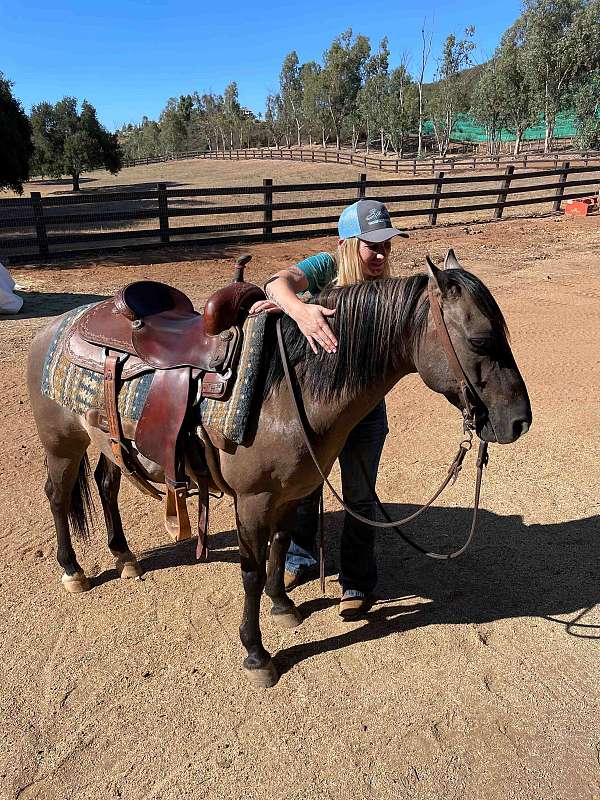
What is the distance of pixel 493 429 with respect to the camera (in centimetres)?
180

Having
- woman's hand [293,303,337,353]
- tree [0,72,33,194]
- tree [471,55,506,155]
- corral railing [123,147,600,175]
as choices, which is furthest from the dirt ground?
tree [471,55,506,155]

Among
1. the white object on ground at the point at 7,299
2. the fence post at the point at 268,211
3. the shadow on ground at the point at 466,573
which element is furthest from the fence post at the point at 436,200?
the shadow on ground at the point at 466,573

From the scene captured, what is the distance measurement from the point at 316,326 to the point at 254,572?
106 cm

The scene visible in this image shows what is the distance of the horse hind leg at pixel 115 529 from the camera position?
2.97 meters

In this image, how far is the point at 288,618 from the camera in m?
2.69

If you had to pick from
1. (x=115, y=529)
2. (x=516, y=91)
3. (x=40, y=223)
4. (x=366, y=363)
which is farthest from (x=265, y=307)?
(x=516, y=91)

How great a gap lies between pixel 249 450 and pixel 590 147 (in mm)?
45490

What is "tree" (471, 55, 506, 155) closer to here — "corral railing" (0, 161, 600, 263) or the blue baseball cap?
"corral railing" (0, 161, 600, 263)

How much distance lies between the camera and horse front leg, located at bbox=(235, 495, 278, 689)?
2.16m

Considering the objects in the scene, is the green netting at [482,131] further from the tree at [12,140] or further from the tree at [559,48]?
the tree at [12,140]

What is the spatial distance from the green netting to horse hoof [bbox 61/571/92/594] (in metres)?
61.7

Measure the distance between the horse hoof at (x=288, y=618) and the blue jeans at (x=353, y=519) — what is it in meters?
0.28

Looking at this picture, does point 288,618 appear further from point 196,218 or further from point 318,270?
point 196,218

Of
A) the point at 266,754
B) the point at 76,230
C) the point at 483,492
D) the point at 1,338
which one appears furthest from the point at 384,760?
the point at 76,230
